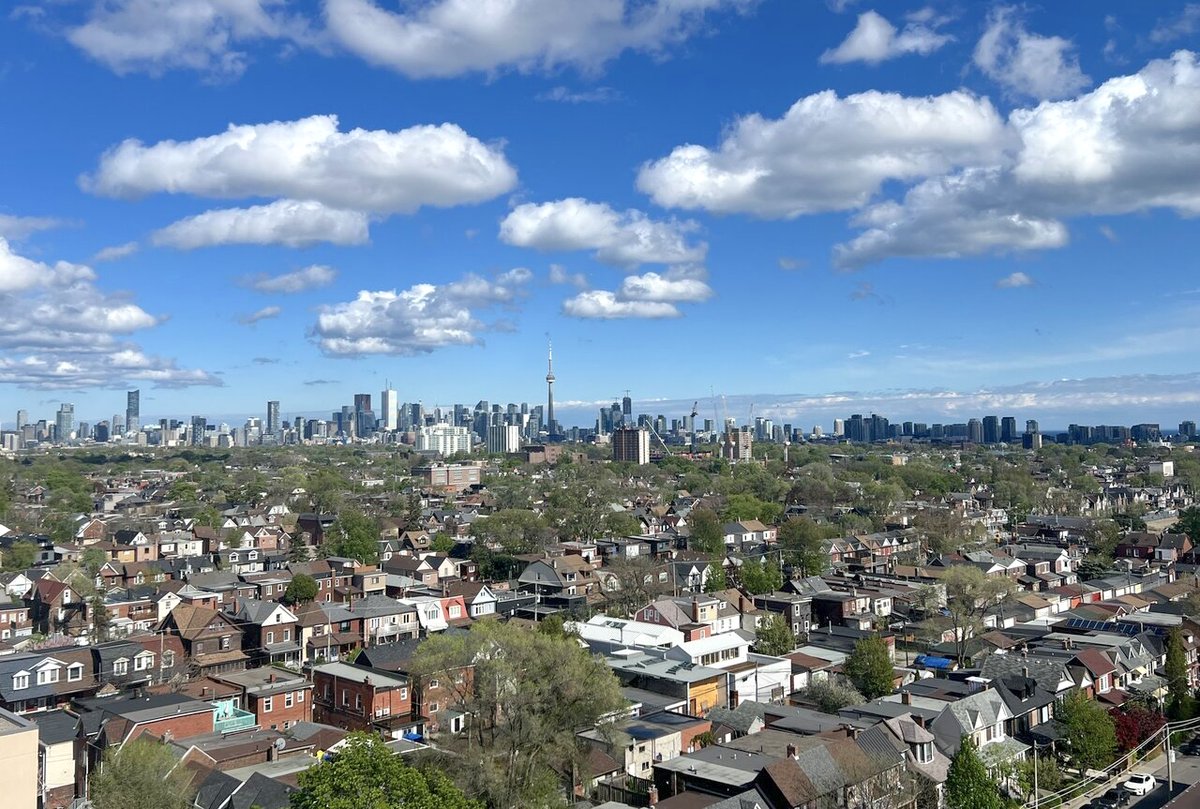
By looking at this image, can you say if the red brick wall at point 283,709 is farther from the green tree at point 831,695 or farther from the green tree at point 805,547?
the green tree at point 805,547

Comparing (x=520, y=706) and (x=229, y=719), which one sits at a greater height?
(x=520, y=706)

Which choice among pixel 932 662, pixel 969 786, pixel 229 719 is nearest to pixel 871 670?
pixel 932 662

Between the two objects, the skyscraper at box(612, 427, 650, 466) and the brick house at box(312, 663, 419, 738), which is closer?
the brick house at box(312, 663, 419, 738)

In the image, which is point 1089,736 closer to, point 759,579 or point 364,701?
point 364,701

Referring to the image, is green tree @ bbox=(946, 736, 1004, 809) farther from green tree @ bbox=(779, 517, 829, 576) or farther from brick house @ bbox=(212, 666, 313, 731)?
green tree @ bbox=(779, 517, 829, 576)

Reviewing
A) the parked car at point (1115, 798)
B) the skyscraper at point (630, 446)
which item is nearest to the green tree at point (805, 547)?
the parked car at point (1115, 798)

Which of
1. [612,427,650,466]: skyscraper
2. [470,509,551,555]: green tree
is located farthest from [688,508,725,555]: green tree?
[612,427,650,466]: skyscraper
